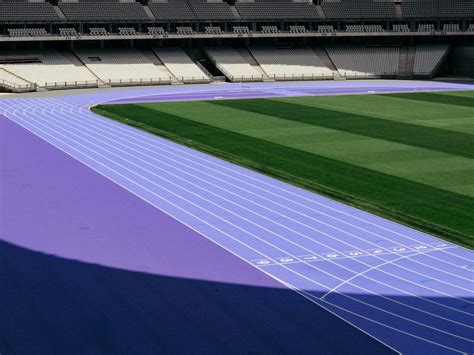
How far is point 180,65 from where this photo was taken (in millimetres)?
70250

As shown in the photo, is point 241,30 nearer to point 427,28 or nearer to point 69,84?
point 427,28

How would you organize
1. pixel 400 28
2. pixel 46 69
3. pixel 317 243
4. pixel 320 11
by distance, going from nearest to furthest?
pixel 317 243 → pixel 46 69 → pixel 400 28 → pixel 320 11

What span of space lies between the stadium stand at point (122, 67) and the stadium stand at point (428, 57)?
2472 centimetres

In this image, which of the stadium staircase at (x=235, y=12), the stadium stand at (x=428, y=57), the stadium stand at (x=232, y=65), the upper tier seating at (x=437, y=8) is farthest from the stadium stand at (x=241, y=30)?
the stadium stand at (x=428, y=57)

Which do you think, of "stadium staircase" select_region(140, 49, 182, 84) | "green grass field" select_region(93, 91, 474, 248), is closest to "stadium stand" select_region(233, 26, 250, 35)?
"stadium staircase" select_region(140, 49, 182, 84)

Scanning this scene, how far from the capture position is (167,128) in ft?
125

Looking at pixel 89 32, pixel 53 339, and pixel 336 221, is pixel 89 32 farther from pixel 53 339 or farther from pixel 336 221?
pixel 53 339

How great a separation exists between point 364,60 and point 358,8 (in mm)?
5829

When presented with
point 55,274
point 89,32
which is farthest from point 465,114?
point 89,32

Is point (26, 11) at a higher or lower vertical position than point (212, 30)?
higher

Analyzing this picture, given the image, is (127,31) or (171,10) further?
(171,10)

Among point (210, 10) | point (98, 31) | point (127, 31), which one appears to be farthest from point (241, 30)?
point (98, 31)

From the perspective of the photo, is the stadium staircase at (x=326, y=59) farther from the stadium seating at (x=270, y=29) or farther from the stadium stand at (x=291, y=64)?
the stadium seating at (x=270, y=29)

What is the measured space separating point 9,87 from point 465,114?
33.4 m
